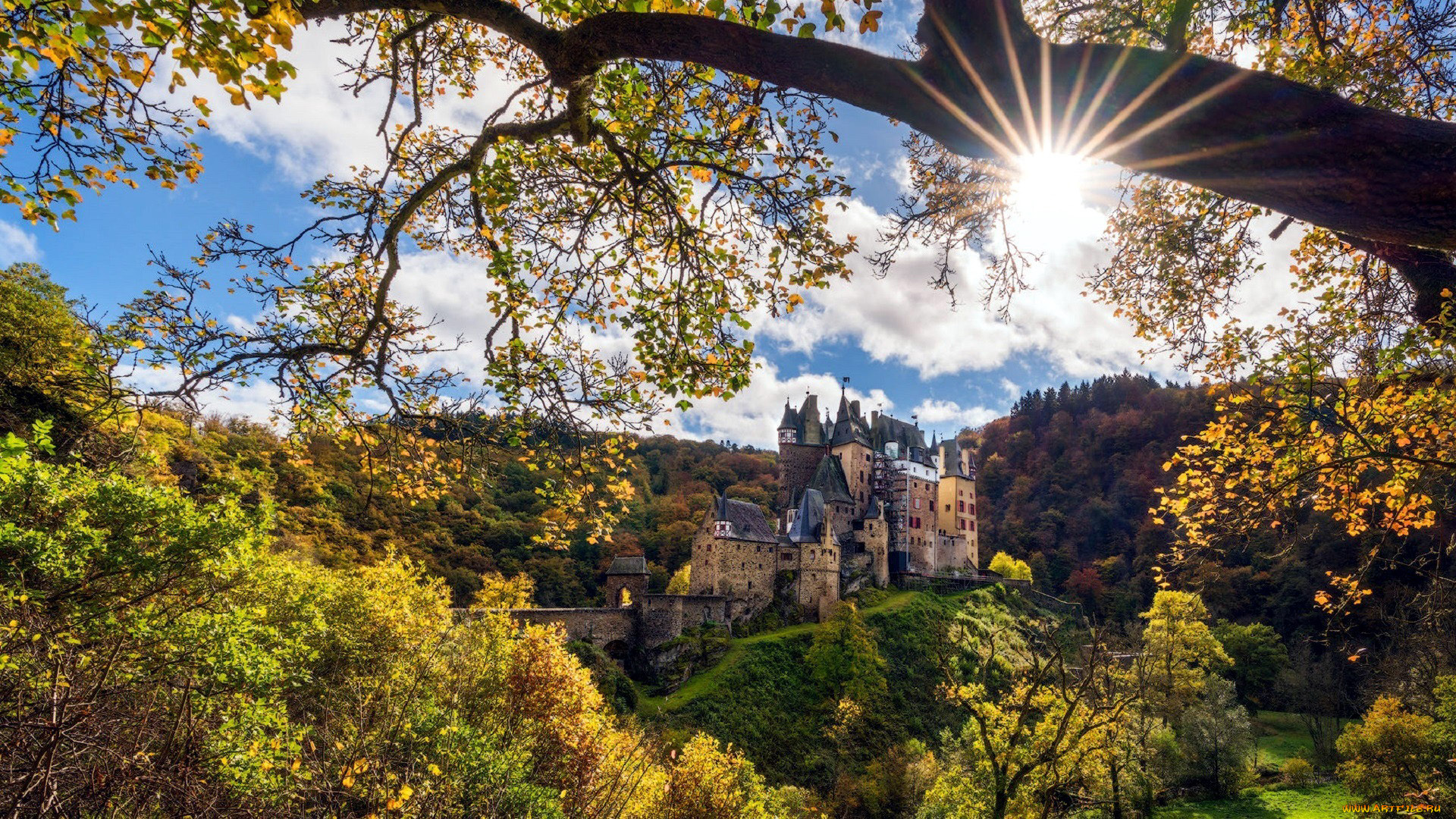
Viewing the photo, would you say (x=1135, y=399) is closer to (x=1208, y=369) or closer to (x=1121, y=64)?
(x=1208, y=369)

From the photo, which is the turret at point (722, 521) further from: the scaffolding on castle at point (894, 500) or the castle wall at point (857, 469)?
the scaffolding on castle at point (894, 500)

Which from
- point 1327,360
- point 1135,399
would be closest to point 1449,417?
point 1327,360

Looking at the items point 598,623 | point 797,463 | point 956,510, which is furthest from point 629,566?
point 956,510

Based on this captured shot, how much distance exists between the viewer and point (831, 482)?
45.8m

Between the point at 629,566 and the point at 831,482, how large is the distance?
56.3 ft

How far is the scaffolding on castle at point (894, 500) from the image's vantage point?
1871 inches

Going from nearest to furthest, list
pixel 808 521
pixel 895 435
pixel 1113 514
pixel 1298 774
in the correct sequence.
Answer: pixel 1298 774 < pixel 808 521 < pixel 895 435 < pixel 1113 514

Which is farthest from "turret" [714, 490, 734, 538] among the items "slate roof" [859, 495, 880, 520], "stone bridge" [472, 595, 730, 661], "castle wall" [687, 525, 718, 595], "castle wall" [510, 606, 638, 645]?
"slate roof" [859, 495, 880, 520]

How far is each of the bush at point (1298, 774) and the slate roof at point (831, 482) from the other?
26.1 m

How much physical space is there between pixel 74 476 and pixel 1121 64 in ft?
45.3

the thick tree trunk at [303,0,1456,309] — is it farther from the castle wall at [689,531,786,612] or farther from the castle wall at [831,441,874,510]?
the castle wall at [831,441,874,510]

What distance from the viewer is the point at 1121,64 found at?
8.19ft

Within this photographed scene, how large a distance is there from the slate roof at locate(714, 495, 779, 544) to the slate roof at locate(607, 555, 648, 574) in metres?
5.19

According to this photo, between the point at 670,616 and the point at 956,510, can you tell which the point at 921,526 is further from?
the point at 670,616
